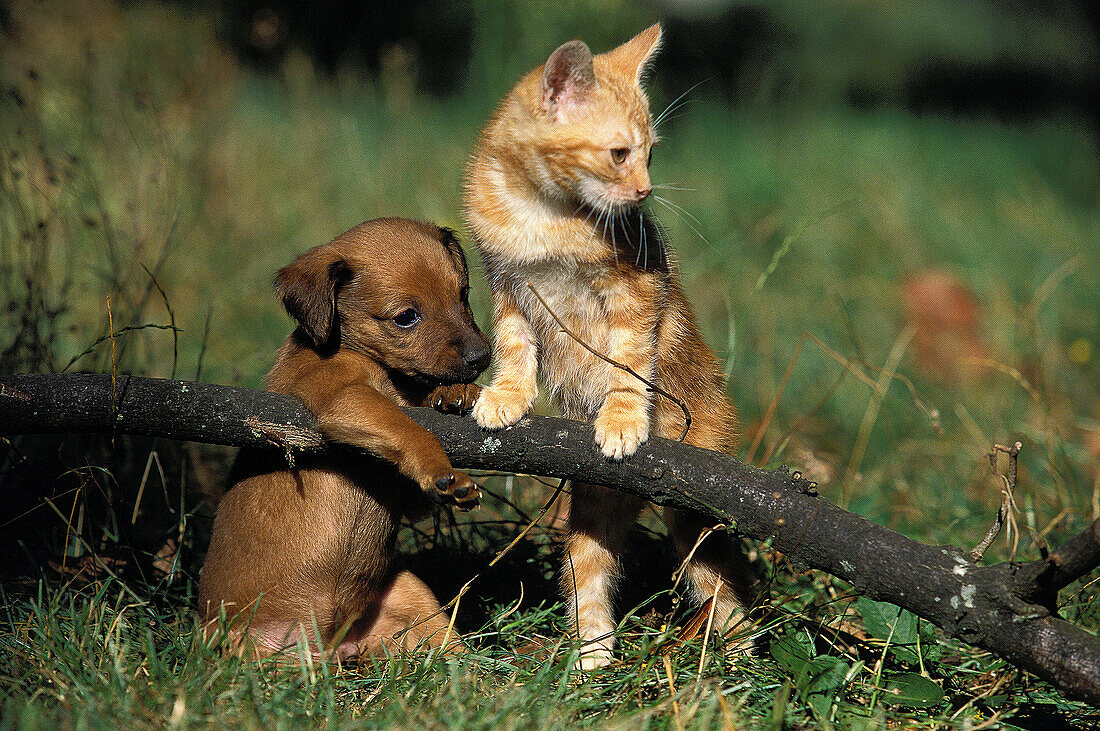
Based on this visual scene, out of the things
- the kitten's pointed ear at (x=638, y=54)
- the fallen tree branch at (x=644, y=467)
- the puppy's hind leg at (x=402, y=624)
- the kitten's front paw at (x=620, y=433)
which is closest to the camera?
the fallen tree branch at (x=644, y=467)

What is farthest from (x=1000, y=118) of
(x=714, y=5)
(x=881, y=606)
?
(x=881, y=606)

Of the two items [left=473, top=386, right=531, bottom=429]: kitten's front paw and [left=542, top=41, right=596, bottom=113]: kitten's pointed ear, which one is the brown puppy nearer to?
[left=473, top=386, right=531, bottom=429]: kitten's front paw

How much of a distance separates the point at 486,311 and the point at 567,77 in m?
1.57

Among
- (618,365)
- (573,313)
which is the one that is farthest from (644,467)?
(573,313)

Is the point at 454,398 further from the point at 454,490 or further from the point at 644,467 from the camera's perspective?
the point at 644,467

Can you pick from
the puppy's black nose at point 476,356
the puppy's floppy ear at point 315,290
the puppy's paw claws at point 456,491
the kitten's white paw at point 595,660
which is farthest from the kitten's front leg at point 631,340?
the puppy's floppy ear at point 315,290

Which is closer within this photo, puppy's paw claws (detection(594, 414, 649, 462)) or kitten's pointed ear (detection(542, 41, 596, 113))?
puppy's paw claws (detection(594, 414, 649, 462))

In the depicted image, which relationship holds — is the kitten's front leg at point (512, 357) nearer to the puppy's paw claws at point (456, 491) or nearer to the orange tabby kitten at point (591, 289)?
the orange tabby kitten at point (591, 289)

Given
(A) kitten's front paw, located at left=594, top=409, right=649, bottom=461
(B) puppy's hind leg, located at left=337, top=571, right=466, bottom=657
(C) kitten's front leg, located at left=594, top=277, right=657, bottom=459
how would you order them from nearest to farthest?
(A) kitten's front paw, located at left=594, top=409, right=649, bottom=461
(C) kitten's front leg, located at left=594, top=277, right=657, bottom=459
(B) puppy's hind leg, located at left=337, top=571, right=466, bottom=657

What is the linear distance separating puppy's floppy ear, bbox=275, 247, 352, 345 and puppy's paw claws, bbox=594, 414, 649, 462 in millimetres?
920

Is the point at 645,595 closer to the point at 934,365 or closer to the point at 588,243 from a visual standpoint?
Answer: the point at 588,243

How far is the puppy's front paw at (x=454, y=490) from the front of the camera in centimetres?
243

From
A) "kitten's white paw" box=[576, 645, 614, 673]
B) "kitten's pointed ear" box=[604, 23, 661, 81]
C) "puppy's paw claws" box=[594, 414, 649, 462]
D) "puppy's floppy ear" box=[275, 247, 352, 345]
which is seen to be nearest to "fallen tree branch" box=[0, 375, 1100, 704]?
"puppy's paw claws" box=[594, 414, 649, 462]

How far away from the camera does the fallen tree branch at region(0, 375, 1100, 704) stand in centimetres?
231
